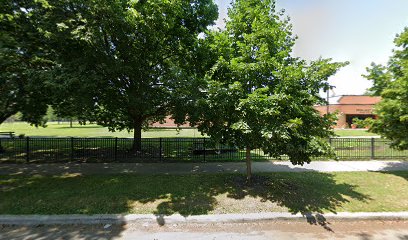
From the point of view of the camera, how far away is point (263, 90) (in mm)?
5598

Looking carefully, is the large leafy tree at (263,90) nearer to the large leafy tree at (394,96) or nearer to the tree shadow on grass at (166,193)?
the tree shadow on grass at (166,193)

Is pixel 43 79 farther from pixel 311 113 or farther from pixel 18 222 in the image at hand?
pixel 311 113

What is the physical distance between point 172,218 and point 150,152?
685 centimetres

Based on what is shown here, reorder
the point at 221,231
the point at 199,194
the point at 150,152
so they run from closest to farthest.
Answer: the point at 221,231
the point at 199,194
the point at 150,152

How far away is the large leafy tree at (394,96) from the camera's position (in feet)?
24.9

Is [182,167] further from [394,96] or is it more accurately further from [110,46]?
[394,96]

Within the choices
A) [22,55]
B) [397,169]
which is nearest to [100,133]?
[22,55]

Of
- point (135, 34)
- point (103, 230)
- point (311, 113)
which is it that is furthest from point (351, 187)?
point (135, 34)

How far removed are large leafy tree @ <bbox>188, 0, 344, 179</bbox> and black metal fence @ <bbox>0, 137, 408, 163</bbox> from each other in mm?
4498

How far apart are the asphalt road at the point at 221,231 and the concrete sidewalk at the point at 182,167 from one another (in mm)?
3720

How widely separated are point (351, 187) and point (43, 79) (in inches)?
369

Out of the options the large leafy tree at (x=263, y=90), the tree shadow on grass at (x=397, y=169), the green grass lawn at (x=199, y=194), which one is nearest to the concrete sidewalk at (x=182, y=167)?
the tree shadow on grass at (x=397, y=169)

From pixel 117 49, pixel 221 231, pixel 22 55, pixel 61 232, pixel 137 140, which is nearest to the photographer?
pixel 61 232

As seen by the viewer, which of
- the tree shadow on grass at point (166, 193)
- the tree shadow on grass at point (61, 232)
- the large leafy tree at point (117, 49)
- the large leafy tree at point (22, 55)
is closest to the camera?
the tree shadow on grass at point (61, 232)
